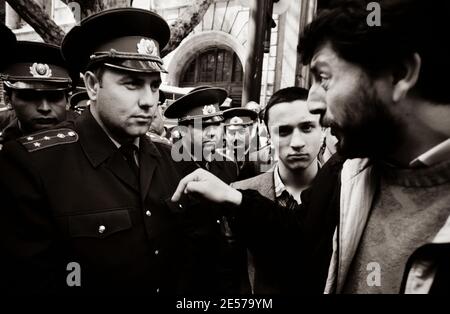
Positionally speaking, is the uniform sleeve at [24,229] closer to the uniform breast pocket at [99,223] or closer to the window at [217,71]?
the uniform breast pocket at [99,223]

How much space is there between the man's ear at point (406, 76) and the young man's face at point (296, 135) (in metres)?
1.27

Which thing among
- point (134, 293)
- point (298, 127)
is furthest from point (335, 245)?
point (298, 127)

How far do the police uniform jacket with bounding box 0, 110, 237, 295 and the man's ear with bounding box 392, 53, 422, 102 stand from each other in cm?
127

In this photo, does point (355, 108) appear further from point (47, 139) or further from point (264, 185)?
point (47, 139)

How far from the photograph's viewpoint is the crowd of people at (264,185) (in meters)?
1.13

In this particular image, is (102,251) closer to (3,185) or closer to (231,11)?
(3,185)

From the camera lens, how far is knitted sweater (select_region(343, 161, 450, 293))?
110 centimetres

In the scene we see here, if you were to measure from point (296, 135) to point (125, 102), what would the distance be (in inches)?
49.6

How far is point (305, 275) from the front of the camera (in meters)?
1.59

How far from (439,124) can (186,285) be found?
1644mm

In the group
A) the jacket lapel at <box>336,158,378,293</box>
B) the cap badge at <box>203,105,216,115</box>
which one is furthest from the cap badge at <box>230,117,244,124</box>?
the jacket lapel at <box>336,158,378,293</box>

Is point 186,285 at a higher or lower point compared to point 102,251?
lower

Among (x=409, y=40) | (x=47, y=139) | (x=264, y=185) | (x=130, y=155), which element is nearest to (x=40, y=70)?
(x=47, y=139)

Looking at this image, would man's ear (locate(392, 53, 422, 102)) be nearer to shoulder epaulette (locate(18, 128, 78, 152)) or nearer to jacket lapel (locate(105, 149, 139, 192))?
jacket lapel (locate(105, 149, 139, 192))
